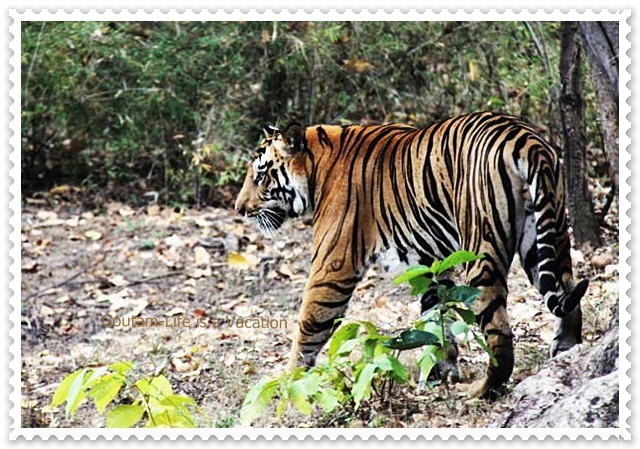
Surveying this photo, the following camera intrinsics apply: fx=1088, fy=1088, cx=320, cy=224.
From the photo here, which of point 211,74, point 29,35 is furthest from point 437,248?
point 29,35

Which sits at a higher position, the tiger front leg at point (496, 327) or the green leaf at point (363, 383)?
the tiger front leg at point (496, 327)

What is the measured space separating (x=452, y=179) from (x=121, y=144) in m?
4.80

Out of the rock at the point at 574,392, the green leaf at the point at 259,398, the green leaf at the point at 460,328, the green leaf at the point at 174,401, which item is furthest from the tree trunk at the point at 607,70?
the green leaf at the point at 174,401

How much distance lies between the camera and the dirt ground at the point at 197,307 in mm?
5609

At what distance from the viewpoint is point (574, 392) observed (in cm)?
465

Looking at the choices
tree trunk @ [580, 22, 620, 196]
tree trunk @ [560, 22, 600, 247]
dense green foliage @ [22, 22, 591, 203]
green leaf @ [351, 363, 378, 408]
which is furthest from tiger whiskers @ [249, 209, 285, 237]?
dense green foliage @ [22, 22, 591, 203]

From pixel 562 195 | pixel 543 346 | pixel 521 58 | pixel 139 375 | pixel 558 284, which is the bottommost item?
pixel 139 375

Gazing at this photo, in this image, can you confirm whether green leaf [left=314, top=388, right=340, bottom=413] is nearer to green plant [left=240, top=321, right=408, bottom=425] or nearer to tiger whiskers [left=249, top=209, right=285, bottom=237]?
green plant [left=240, top=321, right=408, bottom=425]

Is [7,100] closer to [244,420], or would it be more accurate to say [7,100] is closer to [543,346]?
[244,420]

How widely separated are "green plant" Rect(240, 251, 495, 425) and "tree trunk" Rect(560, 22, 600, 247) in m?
2.32

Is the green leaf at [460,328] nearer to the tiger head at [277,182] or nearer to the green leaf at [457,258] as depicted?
the green leaf at [457,258]

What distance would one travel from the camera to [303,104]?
30.1ft

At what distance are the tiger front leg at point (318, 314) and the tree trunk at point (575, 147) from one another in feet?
7.39

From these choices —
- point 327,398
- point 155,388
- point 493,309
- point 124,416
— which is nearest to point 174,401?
point 155,388
